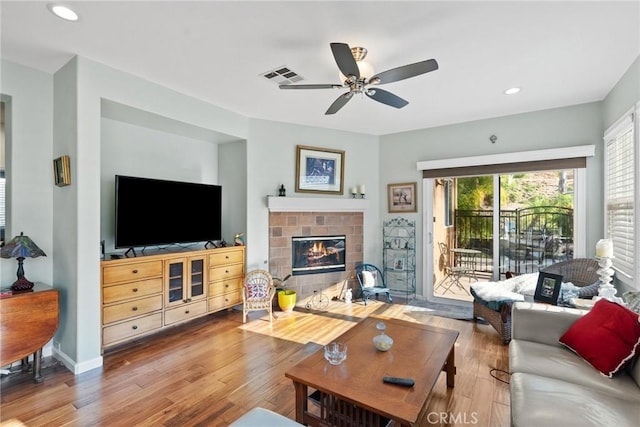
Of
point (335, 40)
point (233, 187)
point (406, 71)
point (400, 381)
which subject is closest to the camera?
point (400, 381)

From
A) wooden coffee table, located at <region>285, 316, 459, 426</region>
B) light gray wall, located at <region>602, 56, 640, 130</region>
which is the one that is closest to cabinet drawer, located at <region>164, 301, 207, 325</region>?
wooden coffee table, located at <region>285, 316, 459, 426</region>

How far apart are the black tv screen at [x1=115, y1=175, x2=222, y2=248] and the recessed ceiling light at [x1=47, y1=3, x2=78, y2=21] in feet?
4.37

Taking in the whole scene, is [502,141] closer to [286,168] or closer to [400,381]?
[286,168]

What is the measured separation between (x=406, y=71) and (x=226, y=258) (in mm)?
2889

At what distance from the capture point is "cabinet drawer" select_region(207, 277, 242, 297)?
3682 millimetres

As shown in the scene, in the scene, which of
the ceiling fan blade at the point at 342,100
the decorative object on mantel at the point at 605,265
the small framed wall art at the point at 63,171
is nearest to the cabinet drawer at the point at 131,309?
the small framed wall art at the point at 63,171

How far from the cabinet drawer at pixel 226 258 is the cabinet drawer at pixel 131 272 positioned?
24.6 inches

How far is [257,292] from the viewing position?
385 centimetres

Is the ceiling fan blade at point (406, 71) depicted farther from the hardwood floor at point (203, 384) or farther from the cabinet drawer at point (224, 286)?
the cabinet drawer at point (224, 286)

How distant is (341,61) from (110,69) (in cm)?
215

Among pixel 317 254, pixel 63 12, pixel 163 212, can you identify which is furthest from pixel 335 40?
pixel 317 254

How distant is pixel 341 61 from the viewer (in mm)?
2074

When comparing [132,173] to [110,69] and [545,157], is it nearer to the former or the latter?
[110,69]

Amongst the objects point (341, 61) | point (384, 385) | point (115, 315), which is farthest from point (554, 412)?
point (115, 315)
